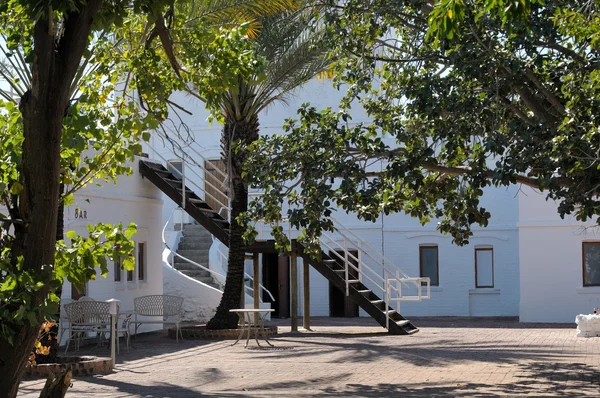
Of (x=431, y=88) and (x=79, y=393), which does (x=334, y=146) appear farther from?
(x=79, y=393)

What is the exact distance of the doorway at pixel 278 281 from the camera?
30.5 meters

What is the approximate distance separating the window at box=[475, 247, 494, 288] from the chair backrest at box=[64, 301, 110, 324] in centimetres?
1585

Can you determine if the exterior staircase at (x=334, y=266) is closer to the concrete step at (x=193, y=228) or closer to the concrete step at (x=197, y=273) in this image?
the concrete step at (x=197, y=273)

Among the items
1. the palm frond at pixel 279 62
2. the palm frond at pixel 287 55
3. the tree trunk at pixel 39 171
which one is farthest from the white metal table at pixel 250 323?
the tree trunk at pixel 39 171

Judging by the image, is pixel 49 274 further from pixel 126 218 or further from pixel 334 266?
pixel 334 266

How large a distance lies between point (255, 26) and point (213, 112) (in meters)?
13.2

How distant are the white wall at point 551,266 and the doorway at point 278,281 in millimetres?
8325

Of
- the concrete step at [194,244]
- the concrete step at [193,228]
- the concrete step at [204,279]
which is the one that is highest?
the concrete step at [193,228]

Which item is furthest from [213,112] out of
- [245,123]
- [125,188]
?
[125,188]

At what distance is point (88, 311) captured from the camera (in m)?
16.9

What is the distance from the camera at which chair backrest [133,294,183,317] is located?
796 inches

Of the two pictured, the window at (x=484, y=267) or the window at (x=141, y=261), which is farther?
the window at (x=484, y=267)

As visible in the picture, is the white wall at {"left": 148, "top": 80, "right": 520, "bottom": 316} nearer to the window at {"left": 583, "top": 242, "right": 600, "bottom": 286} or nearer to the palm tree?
the window at {"left": 583, "top": 242, "right": 600, "bottom": 286}

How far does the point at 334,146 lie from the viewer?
43.8ft
